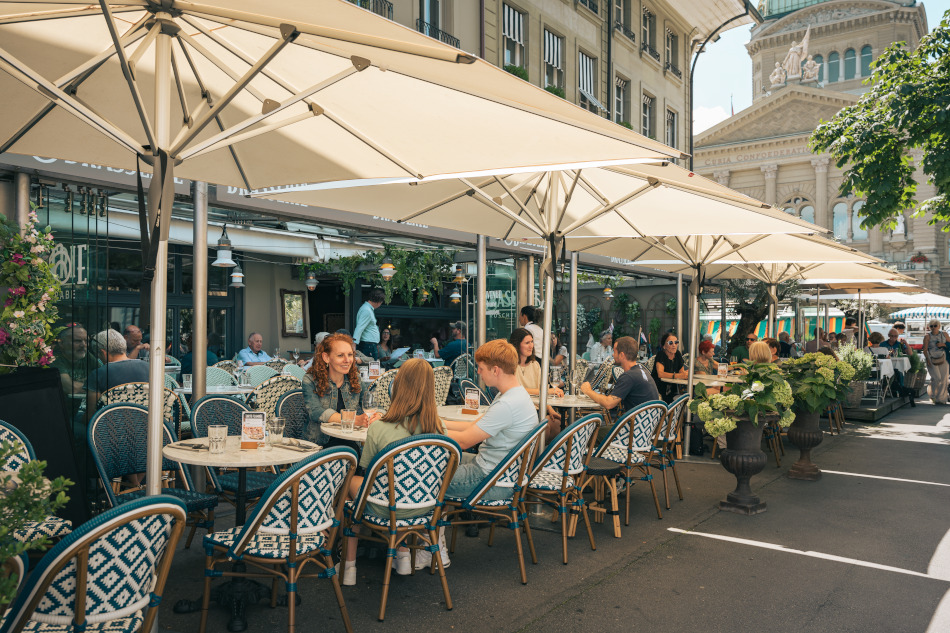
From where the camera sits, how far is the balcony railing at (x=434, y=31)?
11.7m

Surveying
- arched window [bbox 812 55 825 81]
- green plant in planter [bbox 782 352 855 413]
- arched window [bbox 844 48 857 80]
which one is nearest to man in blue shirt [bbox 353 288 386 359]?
green plant in planter [bbox 782 352 855 413]

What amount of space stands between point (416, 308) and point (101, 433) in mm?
14028

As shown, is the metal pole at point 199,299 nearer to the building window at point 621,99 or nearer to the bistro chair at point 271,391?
the bistro chair at point 271,391

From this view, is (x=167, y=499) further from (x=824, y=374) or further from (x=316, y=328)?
(x=316, y=328)

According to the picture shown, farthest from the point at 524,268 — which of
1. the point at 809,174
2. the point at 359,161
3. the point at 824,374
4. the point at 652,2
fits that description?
the point at 809,174

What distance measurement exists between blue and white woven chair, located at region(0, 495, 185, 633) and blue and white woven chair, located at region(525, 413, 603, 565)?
2.56 meters

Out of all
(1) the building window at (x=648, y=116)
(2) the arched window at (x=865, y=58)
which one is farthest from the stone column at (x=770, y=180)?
→ (1) the building window at (x=648, y=116)

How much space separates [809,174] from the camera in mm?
49688

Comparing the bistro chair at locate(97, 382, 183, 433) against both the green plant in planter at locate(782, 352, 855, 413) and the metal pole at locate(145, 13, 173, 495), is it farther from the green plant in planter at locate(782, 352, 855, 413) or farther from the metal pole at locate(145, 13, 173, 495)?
the green plant in planter at locate(782, 352, 855, 413)

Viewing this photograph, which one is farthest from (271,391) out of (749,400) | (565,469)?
(749,400)

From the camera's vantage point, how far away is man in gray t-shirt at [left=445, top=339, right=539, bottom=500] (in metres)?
4.38

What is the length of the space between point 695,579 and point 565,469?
1.07m

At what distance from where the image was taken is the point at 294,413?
17.1ft

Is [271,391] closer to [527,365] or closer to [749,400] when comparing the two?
[527,365]
